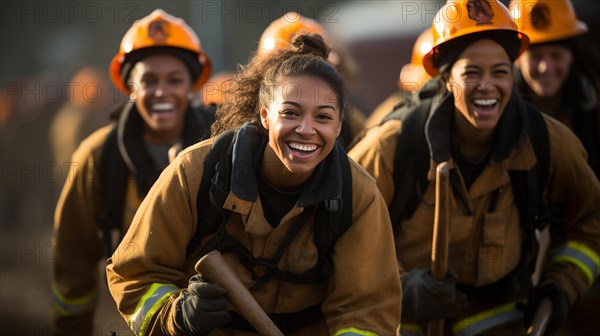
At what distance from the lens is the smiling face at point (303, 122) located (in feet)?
12.5

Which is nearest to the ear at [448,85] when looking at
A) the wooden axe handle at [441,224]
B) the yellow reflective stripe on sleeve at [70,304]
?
the wooden axe handle at [441,224]

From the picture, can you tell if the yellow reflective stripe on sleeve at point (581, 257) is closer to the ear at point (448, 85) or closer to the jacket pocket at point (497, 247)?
the jacket pocket at point (497, 247)

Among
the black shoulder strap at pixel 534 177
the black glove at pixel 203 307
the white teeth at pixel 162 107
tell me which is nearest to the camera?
the black glove at pixel 203 307

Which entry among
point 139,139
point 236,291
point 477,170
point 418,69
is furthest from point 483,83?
point 418,69

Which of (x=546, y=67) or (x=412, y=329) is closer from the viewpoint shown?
(x=412, y=329)

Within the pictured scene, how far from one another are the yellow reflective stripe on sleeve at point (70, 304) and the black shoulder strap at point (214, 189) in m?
2.03

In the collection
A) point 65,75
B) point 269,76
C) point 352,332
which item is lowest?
point 65,75

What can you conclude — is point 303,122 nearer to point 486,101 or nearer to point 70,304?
point 486,101

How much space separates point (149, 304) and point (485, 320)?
179 centimetres

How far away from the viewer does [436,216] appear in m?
4.41

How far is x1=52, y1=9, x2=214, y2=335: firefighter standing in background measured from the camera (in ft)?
17.9

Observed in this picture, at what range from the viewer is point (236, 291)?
3.74m

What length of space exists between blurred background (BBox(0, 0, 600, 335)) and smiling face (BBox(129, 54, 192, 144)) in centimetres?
90

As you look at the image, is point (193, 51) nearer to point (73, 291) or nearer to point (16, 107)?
point (73, 291)
